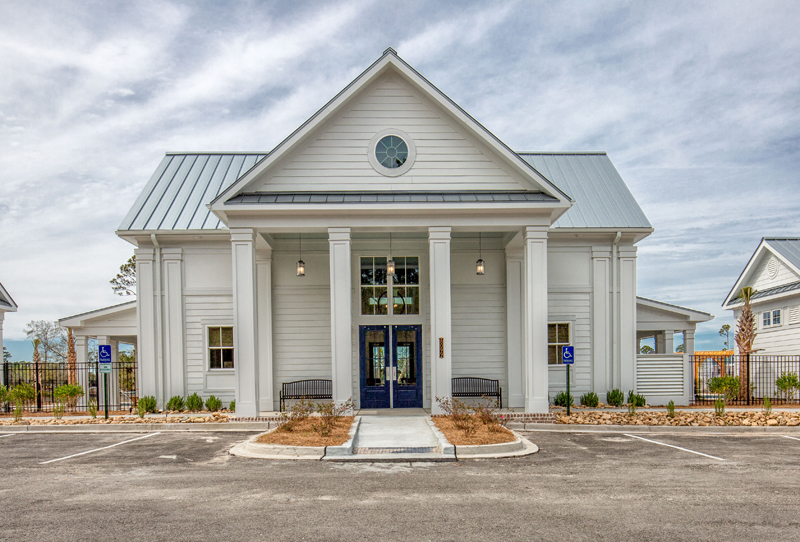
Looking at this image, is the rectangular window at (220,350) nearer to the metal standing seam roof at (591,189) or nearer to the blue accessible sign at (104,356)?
the blue accessible sign at (104,356)

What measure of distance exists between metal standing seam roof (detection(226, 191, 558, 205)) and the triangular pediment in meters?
0.15

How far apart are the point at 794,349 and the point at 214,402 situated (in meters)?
22.5

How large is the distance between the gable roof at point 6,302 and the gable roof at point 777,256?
33.0m

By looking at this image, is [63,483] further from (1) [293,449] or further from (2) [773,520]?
(2) [773,520]

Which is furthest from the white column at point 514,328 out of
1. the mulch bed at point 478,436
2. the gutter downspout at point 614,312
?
the mulch bed at point 478,436

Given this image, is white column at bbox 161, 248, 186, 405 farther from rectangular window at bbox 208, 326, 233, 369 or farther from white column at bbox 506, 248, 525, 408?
white column at bbox 506, 248, 525, 408

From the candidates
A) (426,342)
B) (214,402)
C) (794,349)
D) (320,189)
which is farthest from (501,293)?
(794,349)

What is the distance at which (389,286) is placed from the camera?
18.5 m

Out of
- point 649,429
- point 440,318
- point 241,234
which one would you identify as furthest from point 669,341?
point 241,234

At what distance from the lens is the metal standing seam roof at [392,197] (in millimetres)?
15609

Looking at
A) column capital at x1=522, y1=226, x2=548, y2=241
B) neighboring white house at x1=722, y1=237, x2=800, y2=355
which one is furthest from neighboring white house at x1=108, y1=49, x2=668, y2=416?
neighboring white house at x1=722, y1=237, x2=800, y2=355

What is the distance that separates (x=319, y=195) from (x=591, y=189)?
9679mm

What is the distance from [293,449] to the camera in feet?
36.8

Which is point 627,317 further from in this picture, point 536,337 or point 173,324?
point 173,324
